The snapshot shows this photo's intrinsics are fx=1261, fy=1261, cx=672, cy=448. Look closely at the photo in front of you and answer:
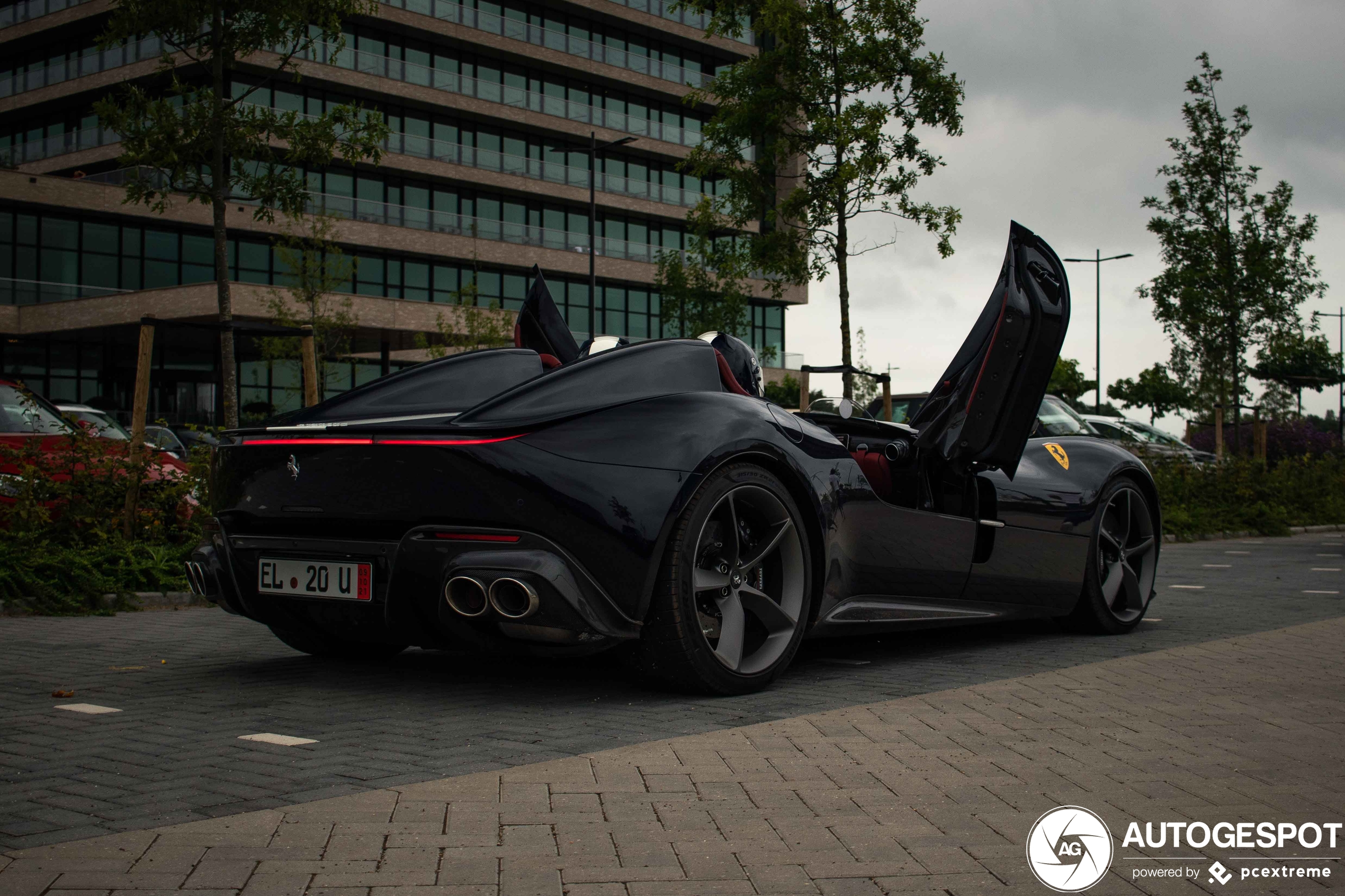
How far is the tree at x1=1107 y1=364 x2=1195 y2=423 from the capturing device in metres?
69.6

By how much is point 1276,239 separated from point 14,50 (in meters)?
48.8

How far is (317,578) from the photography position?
4.27 metres

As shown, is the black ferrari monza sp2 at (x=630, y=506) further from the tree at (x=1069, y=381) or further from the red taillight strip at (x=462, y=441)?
the tree at (x=1069, y=381)

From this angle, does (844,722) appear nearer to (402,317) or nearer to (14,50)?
(402,317)

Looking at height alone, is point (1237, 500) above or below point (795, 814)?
above

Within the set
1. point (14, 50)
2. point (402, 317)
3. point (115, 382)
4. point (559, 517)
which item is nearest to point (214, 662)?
point (559, 517)

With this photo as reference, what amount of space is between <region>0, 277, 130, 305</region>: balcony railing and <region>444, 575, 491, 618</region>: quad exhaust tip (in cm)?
4329

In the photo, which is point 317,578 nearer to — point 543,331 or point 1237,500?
Result: point 543,331

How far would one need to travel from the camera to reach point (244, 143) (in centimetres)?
1362

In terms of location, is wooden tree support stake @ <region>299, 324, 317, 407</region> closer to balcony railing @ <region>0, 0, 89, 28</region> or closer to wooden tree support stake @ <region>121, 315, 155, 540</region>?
wooden tree support stake @ <region>121, 315, 155, 540</region>

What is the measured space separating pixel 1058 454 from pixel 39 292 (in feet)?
143

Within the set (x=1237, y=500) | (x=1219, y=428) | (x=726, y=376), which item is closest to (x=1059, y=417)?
(x=1237, y=500)

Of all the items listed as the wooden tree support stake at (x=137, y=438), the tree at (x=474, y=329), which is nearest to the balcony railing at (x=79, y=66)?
the tree at (x=474, y=329)

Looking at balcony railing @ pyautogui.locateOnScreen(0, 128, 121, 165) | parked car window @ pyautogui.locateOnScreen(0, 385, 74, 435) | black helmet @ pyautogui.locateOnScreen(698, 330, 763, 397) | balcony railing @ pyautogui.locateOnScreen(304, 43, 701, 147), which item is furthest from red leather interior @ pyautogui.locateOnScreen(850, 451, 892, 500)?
balcony railing @ pyautogui.locateOnScreen(0, 128, 121, 165)
